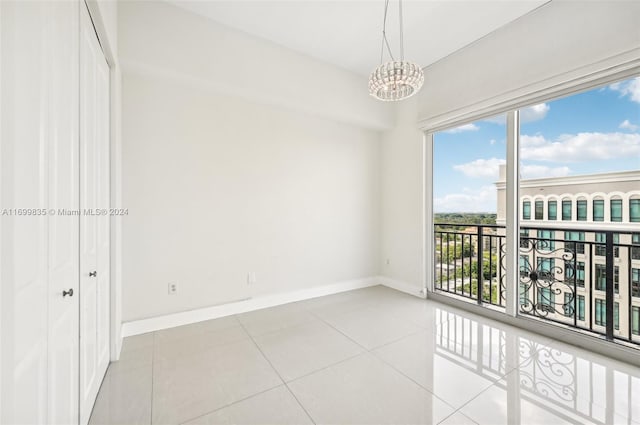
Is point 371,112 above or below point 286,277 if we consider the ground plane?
above

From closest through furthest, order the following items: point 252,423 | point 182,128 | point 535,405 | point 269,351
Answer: point 252,423, point 535,405, point 269,351, point 182,128

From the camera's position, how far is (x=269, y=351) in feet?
7.32

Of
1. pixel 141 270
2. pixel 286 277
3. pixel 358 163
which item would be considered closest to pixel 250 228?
pixel 286 277

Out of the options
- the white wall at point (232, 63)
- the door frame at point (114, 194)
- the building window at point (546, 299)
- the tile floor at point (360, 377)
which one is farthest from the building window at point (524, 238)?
the door frame at point (114, 194)

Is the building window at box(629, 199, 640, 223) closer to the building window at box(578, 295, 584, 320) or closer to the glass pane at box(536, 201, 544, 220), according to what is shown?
the glass pane at box(536, 201, 544, 220)

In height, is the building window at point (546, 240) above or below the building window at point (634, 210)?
below

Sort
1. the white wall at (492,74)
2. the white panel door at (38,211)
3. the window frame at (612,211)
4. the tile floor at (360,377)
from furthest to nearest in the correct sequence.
Answer: 1. the window frame at (612,211)
2. the white wall at (492,74)
3. the tile floor at (360,377)
4. the white panel door at (38,211)

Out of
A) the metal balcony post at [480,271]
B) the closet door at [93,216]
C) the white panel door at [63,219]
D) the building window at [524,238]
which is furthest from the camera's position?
the metal balcony post at [480,271]

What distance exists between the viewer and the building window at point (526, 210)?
107 inches

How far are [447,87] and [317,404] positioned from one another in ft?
11.7

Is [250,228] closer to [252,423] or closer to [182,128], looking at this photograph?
[182,128]

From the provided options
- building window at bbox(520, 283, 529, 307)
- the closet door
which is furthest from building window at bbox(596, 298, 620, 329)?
the closet door

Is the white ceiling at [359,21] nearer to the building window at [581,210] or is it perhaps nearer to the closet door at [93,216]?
the closet door at [93,216]

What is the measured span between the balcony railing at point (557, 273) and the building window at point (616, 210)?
4.9 inches
